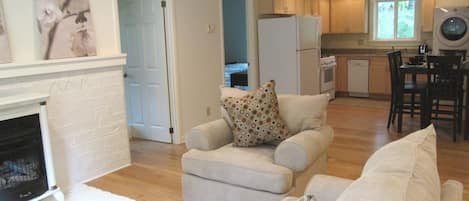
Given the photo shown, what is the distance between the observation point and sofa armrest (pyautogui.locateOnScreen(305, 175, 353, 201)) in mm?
1698

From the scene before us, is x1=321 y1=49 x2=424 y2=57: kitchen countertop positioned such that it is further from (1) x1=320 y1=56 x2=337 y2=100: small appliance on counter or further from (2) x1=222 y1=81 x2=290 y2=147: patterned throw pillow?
(2) x1=222 y1=81 x2=290 y2=147: patterned throw pillow

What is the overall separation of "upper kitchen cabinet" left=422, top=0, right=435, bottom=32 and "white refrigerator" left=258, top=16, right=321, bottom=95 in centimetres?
211

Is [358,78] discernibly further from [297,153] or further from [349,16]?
[297,153]

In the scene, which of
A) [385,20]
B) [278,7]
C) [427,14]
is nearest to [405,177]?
[278,7]

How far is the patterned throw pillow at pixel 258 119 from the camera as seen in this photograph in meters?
2.85

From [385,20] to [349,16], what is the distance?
68 cm

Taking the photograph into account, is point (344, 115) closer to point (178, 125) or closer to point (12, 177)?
point (178, 125)

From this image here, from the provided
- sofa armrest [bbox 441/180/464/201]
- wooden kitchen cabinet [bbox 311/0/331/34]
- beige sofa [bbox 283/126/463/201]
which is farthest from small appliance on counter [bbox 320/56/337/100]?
sofa armrest [bbox 441/180/464/201]

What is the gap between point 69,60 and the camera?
135 inches

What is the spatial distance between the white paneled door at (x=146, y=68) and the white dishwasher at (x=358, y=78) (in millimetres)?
4067

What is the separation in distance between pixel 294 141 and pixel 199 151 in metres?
0.69

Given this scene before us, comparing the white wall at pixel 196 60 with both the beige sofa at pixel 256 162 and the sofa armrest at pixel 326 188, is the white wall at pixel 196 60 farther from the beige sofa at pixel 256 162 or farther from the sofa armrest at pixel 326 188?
the sofa armrest at pixel 326 188

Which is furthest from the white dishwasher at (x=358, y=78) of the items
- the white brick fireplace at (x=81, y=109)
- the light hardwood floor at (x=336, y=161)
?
the white brick fireplace at (x=81, y=109)

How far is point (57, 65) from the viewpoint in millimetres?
3355
